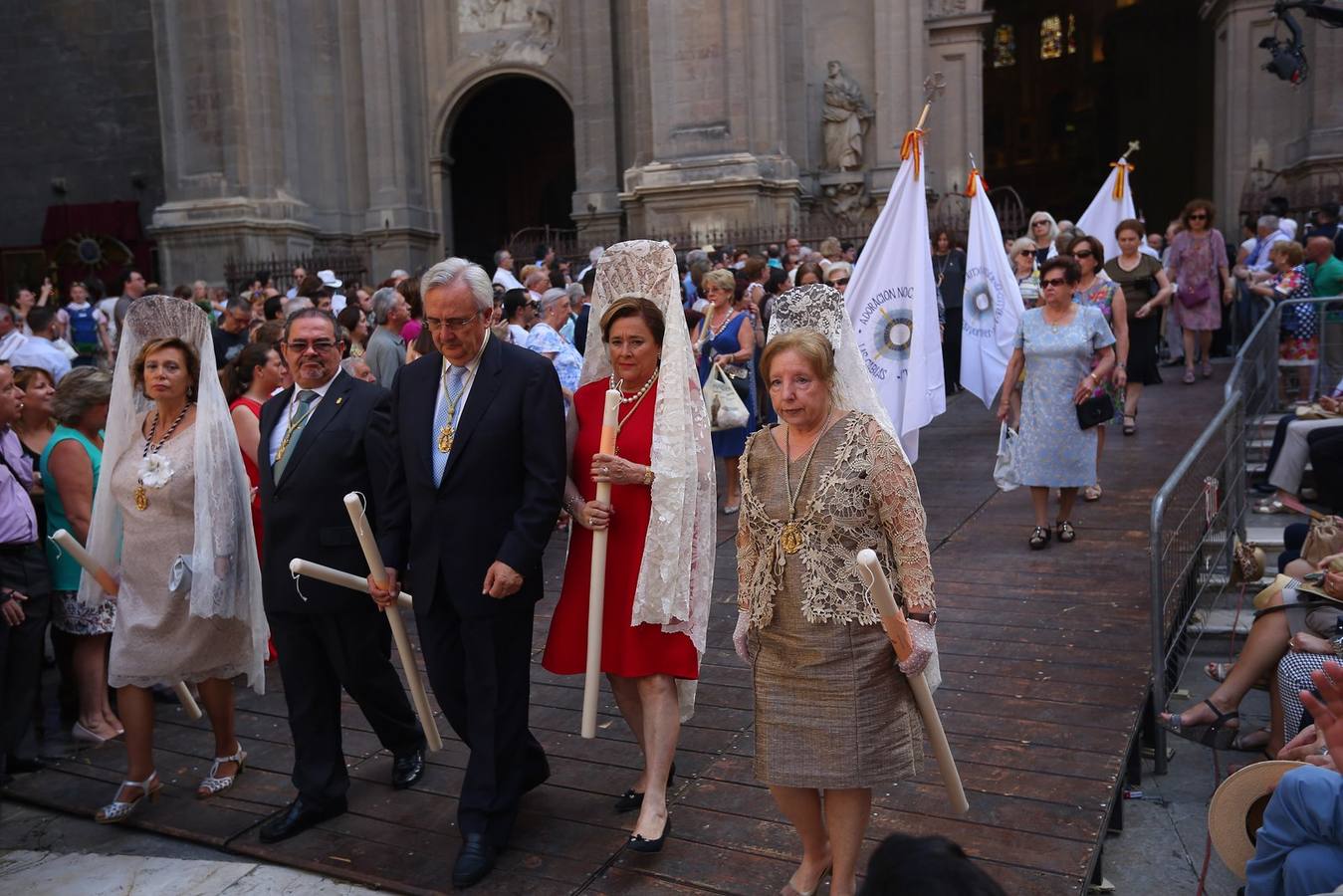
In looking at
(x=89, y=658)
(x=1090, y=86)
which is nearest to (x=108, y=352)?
(x=89, y=658)

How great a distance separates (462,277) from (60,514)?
2.92 m

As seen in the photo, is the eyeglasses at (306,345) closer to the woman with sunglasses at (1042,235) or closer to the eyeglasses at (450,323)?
the eyeglasses at (450,323)

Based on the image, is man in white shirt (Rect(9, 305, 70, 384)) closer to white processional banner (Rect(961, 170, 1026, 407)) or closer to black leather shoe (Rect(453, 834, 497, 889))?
black leather shoe (Rect(453, 834, 497, 889))

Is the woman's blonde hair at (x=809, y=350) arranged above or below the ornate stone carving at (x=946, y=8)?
below

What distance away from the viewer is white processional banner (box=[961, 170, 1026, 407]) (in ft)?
34.5

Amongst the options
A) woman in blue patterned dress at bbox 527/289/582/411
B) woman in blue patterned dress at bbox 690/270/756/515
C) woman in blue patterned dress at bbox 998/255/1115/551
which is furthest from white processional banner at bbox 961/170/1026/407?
woman in blue patterned dress at bbox 527/289/582/411

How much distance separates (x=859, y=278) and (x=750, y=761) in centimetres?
459

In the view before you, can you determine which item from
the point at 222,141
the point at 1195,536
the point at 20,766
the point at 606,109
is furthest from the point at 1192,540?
the point at 222,141

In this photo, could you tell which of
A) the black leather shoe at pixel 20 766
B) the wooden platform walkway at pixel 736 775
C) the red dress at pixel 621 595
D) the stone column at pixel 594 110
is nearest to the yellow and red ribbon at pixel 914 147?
the wooden platform walkway at pixel 736 775

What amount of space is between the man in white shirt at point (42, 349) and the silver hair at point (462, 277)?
4925 millimetres

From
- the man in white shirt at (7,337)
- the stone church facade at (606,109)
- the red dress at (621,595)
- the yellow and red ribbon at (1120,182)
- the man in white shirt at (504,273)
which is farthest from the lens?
the stone church facade at (606,109)

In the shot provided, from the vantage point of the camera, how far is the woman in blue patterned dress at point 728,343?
8.91 metres

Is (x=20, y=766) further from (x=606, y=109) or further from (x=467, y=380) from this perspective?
(x=606, y=109)

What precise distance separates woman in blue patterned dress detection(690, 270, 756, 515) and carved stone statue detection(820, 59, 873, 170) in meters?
12.2
